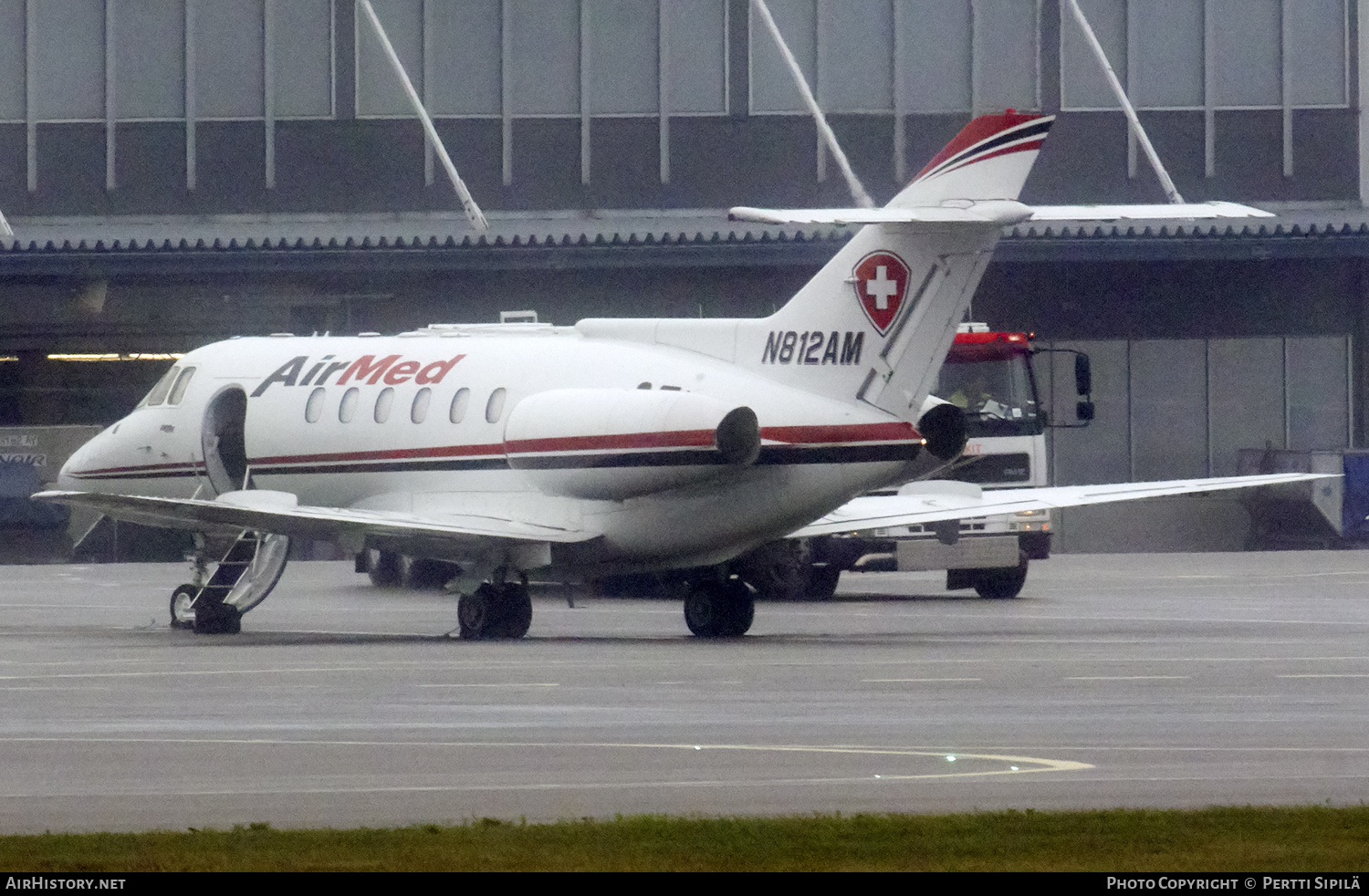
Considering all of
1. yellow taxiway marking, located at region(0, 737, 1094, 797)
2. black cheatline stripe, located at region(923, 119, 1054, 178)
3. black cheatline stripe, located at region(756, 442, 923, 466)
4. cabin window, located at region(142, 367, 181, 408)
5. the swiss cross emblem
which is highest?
black cheatline stripe, located at region(923, 119, 1054, 178)

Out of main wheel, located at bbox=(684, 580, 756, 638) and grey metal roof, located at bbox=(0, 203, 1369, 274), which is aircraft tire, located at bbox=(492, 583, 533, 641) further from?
grey metal roof, located at bbox=(0, 203, 1369, 274)

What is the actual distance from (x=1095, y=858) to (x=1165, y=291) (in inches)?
1493

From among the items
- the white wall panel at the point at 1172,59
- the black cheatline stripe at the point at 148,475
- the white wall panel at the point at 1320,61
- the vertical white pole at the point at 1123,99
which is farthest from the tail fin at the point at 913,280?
the white wall panel at the point at 1320,61

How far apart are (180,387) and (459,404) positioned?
15.6 ft

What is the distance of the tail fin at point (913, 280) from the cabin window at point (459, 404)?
3.95 meters

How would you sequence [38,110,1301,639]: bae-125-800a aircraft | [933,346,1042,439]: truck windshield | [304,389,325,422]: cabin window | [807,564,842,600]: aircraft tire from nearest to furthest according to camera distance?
[38,110,1301,639]: bae-125-800a aircraft
[304,389,325,422]: cabin window
[807,564,842,600]: aircraft tire
[933,346,1042,439]: truck windshield

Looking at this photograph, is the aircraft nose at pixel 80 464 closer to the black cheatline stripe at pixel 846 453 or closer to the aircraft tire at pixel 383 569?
the aircraft tire at pixel 383 569

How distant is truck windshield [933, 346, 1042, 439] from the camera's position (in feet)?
108

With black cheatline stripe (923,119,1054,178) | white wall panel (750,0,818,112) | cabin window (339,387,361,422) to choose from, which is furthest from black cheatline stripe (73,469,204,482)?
white wall panel (750,0,818,112)

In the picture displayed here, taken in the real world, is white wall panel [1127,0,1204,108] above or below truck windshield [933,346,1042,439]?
above

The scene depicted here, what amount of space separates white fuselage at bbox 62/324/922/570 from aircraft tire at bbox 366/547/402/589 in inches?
246

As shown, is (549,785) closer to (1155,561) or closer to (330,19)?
(1155,561)

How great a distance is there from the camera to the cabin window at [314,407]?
92.0 feet

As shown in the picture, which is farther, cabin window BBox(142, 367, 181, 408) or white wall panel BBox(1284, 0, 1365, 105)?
white wall panel BBox(1284, 0, 1365, 105)
